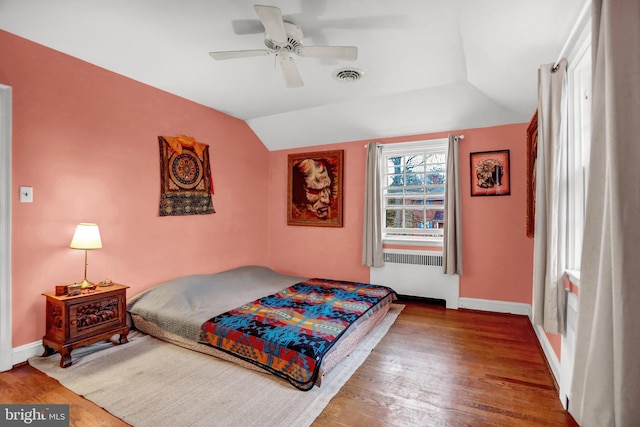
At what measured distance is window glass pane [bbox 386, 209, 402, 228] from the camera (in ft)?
14.2

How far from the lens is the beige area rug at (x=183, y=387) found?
1.77 m

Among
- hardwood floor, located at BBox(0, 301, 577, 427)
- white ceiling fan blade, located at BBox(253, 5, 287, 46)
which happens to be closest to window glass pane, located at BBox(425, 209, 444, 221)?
hardwood floor, located at BBox(0, 301, 577, 427)

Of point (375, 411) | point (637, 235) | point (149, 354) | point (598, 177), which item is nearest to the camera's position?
point (637, 235)

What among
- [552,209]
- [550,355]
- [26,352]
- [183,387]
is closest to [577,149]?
[552,209]

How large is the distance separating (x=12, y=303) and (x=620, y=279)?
3.59m

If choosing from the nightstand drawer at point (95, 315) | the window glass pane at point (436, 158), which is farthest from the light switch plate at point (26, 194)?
the window glass pane at point (436, 158)

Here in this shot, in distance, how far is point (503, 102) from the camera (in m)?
3.23

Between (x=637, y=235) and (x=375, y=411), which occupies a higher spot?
(x=637, y=235)

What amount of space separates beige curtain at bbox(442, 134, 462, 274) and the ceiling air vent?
4.95ft

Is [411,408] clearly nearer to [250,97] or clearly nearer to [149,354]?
[149,354]

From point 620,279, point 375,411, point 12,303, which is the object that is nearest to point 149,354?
point 12,303

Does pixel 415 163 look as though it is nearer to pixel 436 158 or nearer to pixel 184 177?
pixel 436 158

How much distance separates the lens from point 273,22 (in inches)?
72.2

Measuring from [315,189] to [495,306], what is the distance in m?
2.82
